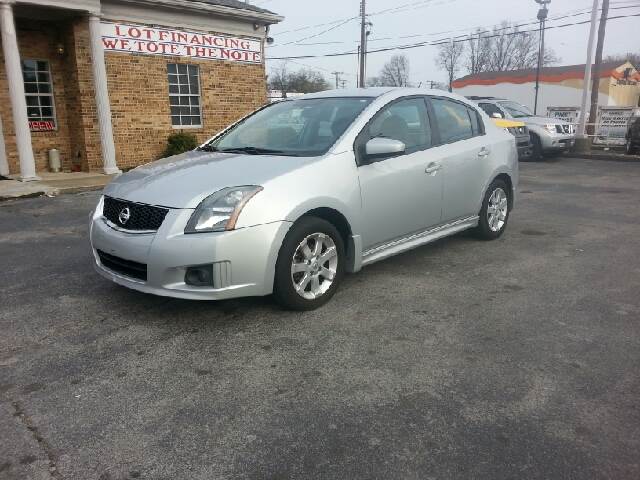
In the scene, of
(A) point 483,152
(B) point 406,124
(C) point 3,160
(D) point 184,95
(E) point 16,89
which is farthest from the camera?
(D) point 184,95

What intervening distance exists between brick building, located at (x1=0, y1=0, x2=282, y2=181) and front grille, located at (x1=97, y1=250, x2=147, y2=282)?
331 inches

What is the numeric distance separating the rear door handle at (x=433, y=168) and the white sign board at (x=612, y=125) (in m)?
15.8

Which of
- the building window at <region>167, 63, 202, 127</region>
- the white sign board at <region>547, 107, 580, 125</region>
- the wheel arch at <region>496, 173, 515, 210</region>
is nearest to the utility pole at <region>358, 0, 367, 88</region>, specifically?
the white sign board at <region>547, 107, 580, 125</region>

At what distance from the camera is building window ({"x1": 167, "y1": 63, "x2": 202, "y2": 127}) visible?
13.3 meters

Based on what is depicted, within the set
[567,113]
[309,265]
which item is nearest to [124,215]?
A: [309,265]

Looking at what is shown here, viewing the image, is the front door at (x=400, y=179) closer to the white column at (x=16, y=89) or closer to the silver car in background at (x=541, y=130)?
the white column at (x=16, y=89)

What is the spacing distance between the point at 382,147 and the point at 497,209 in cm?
251

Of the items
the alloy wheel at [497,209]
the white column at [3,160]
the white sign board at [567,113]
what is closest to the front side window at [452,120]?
the alloy wheel at [497,209]

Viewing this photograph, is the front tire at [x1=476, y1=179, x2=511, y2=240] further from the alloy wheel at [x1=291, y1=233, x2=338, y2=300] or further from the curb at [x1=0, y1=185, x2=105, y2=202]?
the curb at [x1=0, y1=185, x2=105, y2=202]

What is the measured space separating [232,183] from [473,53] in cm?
7869

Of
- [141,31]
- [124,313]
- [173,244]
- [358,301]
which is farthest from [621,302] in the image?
[141,31]

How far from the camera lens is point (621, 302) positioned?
416cm

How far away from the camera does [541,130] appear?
15.2 meters

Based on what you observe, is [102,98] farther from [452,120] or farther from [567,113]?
[567,113]
